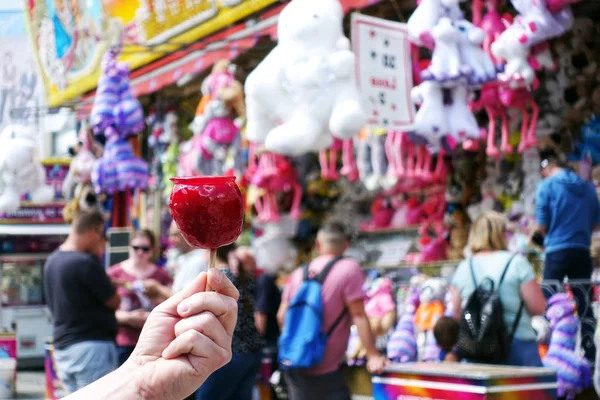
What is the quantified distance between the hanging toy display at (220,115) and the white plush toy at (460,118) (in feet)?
7.91

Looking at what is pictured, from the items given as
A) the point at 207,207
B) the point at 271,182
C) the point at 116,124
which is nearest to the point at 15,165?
the point at 116,124

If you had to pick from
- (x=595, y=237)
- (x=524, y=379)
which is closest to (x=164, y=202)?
(x=595, y=237)

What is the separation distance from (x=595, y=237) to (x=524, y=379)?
159 inches

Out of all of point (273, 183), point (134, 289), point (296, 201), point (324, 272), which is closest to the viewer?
point (324, 272)

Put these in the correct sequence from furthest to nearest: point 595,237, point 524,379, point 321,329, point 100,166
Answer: point 100,166, point 595,237, point 321,329, point 524,379

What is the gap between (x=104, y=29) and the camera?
11.5 metres

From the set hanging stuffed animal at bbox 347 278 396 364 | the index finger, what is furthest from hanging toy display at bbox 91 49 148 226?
the index finger

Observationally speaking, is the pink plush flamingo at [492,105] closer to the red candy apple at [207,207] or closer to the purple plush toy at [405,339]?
the purple plush toy at [405,339]

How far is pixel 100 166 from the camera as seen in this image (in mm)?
9305

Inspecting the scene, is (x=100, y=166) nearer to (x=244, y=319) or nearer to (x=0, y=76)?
(x=0, y=76)

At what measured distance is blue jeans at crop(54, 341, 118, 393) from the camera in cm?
521

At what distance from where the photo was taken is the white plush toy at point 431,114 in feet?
20.4

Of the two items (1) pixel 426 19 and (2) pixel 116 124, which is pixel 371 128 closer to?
(1) pixel 426 19

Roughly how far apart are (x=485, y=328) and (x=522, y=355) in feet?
0.88
